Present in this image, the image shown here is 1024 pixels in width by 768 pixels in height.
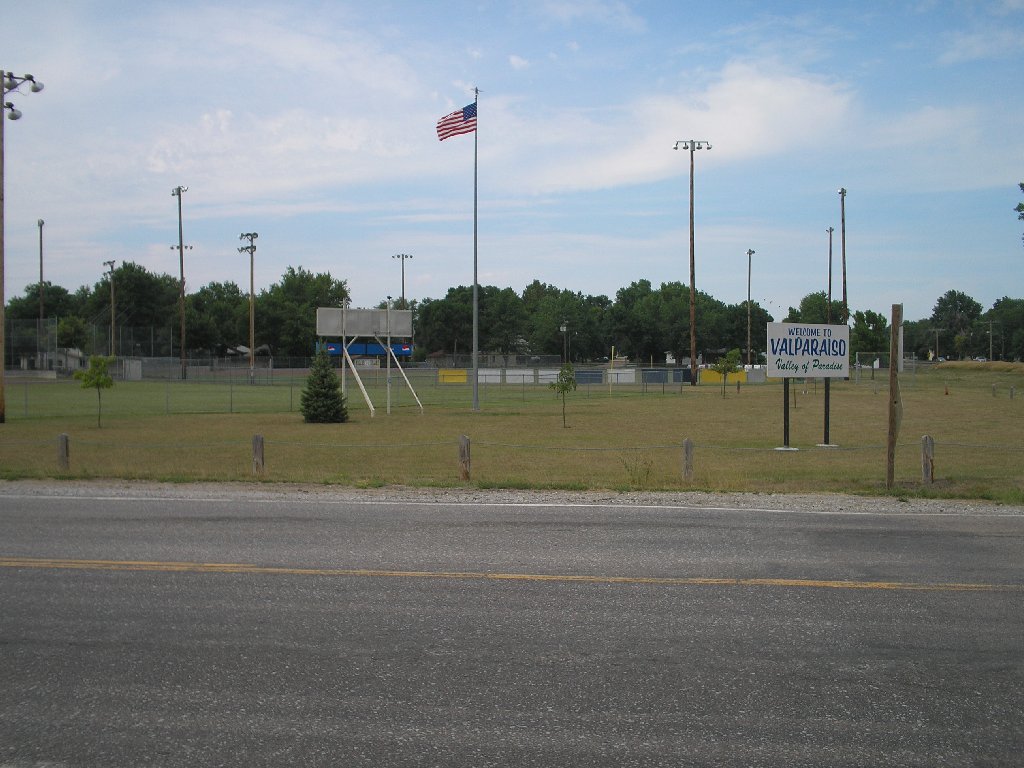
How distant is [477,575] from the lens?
Result: 8.30 meters

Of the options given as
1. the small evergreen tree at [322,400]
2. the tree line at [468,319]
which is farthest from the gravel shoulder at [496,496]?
the tree line at [468,319]

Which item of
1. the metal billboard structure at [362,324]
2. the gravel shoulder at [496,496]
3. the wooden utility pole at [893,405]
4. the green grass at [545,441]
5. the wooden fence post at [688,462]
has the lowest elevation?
the green grass at [545,441]

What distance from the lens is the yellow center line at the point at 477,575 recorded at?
7.96 metres

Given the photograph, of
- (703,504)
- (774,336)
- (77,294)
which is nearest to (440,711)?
(703,504)

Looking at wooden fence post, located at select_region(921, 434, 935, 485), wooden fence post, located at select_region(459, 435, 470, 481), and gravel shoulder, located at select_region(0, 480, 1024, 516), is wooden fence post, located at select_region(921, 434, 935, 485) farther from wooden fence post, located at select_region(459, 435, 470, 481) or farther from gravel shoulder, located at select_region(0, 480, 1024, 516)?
wooden fence post, located at select_region(459, 435, 470, 481)

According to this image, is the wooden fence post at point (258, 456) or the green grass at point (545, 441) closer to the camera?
the green grass at point (545, 441)

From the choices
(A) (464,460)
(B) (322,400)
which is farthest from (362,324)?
(A) (464,460)

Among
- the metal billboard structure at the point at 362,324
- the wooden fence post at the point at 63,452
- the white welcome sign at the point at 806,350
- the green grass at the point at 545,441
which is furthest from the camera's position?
the metal billboard structure at the point at 362,324

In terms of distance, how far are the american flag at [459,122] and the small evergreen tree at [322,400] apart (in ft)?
35.3

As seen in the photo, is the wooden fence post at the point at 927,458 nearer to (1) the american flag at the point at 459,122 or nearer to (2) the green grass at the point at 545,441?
(2) the green grass at the point at 545,441

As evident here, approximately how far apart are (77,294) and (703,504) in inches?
5739

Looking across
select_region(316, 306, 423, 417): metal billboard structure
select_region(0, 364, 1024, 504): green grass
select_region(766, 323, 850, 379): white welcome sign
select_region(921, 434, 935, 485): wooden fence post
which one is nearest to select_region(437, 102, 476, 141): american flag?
select_region(316, 306, 423, 417): metal billboard structure

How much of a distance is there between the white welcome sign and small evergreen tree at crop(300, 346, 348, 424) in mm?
18535

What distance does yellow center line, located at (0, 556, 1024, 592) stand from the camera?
796cm
